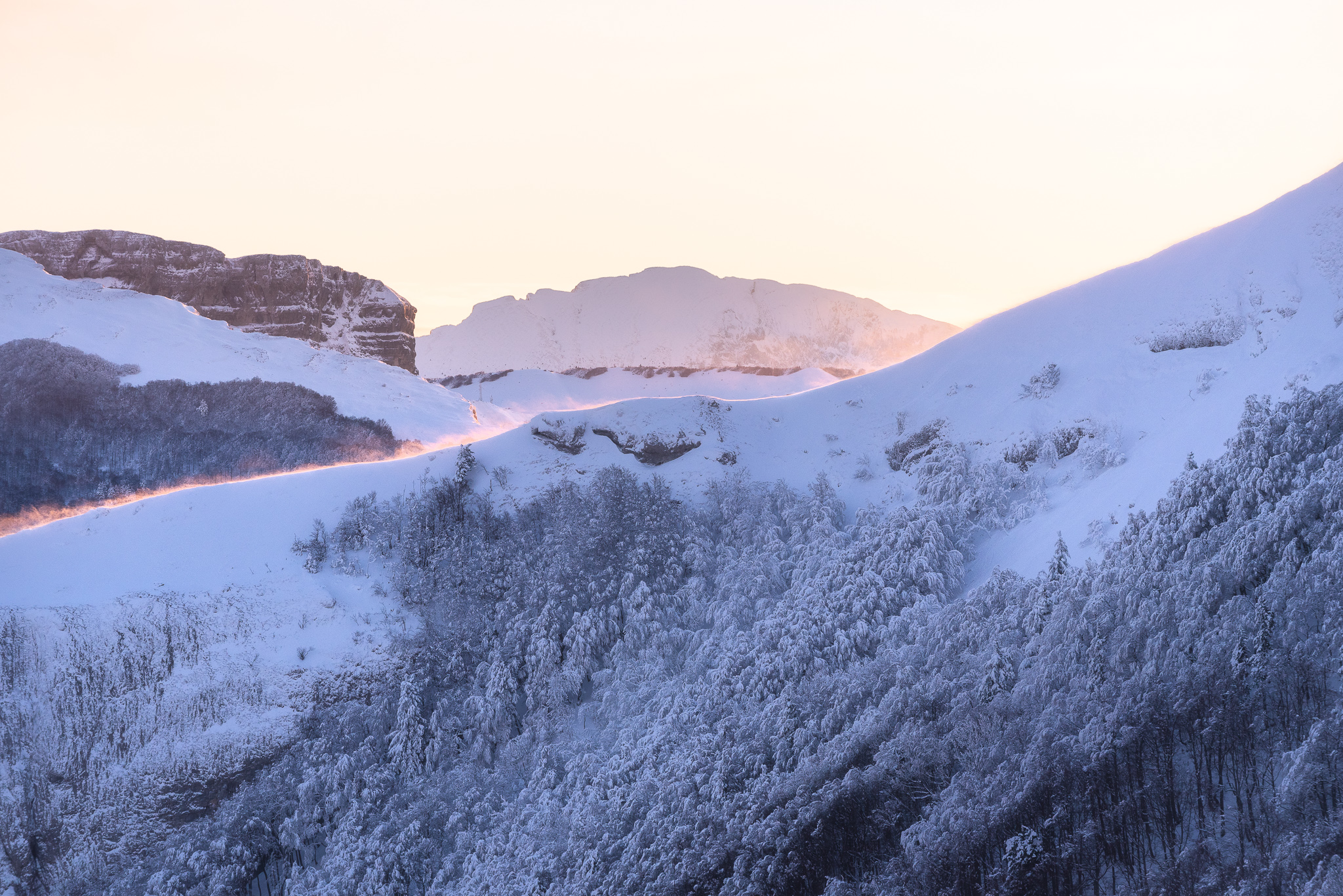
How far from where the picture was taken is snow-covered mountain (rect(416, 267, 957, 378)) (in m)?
141

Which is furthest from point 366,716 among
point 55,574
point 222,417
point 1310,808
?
point 222,417

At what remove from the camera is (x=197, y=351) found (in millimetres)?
73125

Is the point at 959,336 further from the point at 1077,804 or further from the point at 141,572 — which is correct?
the point at 141,572

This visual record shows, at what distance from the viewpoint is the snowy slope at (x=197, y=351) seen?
7006 centimetres

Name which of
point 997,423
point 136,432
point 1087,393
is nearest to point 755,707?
point 997,423

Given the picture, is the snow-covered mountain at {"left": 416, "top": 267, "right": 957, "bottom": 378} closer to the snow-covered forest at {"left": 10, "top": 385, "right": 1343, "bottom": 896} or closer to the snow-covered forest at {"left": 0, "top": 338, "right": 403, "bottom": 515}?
the snow-covered forest at {"left": 0, "top": 338, "right": 403, "bottom": 515}

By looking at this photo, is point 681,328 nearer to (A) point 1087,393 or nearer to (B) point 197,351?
(B) point 197,351

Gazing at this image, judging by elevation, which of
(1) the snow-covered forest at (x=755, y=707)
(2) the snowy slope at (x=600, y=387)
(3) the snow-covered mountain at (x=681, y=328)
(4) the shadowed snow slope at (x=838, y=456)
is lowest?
(1) the snow-covered forest at (x=755, y=707)

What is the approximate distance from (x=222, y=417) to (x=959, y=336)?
1869 inches

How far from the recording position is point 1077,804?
23719mm

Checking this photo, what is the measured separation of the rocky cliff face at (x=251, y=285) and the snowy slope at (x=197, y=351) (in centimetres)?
1860

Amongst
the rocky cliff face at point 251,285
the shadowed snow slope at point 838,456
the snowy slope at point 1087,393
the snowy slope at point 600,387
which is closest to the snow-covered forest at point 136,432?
the shadowed snow slope at point 838,456

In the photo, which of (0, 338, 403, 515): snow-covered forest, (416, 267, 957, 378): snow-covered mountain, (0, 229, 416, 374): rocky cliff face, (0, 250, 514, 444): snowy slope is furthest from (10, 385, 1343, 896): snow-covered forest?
(416, 267, 957, 378): snow-covered mountain

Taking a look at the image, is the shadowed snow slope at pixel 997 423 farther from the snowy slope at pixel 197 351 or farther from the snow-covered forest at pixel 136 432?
the snowy slope at pixel 197 351
